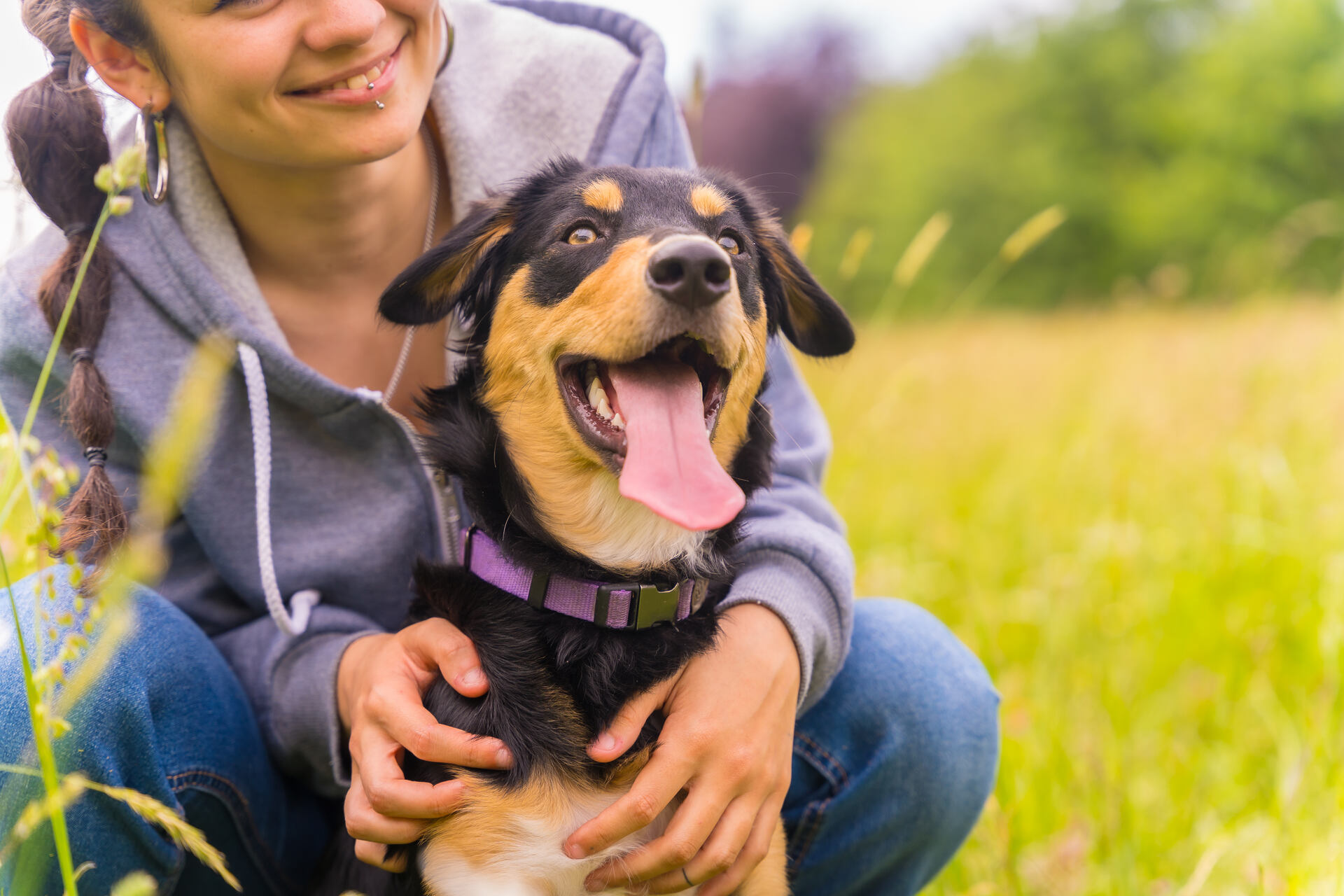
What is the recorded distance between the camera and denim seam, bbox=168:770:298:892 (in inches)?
74.1

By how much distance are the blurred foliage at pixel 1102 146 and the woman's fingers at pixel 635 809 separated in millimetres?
14732

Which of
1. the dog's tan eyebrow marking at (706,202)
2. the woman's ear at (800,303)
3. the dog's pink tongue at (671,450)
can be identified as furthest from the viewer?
the woman's ear at (800,303)

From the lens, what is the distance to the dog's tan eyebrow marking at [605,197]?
1.84 meters

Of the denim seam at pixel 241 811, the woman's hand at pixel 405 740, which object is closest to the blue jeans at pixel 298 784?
the denim seam at pixel 241 811

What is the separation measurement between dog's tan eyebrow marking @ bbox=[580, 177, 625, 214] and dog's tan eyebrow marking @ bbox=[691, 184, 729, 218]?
143 mm

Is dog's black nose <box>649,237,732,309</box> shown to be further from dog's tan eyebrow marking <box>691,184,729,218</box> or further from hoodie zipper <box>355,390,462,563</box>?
hoodie zipper <box>355,390,462,563</box>

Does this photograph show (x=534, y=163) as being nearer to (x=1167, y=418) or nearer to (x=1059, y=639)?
(x=1059, y=639)

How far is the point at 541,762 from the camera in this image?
1624mm

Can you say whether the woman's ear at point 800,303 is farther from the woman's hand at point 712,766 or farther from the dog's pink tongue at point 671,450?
the woman's hand at point 712,766

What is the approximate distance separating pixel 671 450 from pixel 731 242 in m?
0.53

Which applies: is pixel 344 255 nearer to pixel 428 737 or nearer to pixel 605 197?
pixel 605 197

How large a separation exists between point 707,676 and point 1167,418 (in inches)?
136

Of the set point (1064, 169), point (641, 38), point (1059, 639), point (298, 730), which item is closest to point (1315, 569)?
point (1059, 639)

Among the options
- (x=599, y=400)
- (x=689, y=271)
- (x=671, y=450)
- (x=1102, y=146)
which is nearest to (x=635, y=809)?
(x=671, y=450)
